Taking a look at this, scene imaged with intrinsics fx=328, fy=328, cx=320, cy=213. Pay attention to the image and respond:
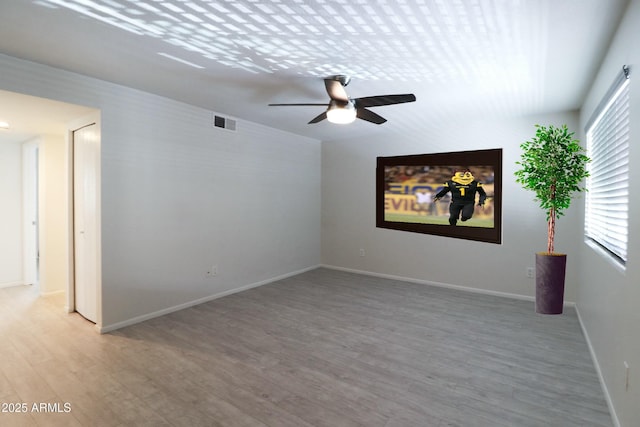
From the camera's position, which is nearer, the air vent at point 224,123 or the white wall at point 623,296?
the white wall at point 623,296

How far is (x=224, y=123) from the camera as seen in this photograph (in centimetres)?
441

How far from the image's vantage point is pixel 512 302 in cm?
429

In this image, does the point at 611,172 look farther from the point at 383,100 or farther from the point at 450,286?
the point at 450,286

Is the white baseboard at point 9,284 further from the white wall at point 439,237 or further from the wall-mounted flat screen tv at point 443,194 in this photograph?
the wall-mounted flat screen tv at point 443,194

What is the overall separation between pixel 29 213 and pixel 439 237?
6.30 metres

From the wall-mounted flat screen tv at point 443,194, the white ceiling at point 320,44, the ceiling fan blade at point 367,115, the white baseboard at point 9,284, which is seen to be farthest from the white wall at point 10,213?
the wall-mounted flat screen tv at point 443,194

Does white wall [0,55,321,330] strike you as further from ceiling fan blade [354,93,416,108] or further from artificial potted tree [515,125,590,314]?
artificial potted tree [515,125,590,314]

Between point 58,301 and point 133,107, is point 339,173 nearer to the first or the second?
point 133,107

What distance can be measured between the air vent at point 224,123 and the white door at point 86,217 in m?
1.38

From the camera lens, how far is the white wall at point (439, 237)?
431 centimetres

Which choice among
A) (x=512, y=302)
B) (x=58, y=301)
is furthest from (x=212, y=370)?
(x=512, y=302)

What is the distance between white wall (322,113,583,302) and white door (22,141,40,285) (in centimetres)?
464

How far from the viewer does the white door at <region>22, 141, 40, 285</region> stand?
498 cm

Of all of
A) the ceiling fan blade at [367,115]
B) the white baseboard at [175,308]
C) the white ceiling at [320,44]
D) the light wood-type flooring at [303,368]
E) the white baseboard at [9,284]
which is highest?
the white ceiling at [320,44]
